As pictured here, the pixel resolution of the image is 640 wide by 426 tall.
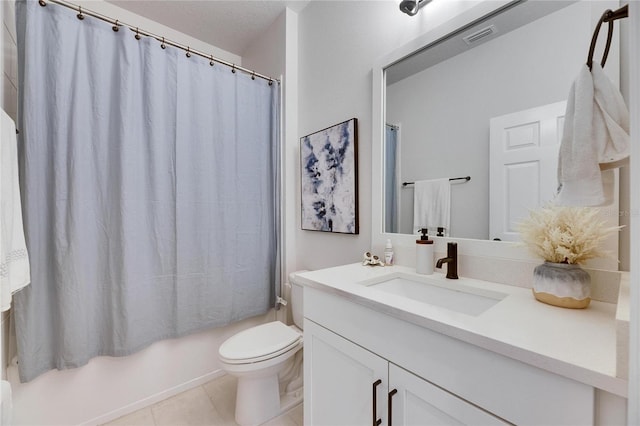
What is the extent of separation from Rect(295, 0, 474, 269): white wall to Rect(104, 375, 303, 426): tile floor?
0.91 meters

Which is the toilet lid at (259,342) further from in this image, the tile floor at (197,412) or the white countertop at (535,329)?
the white countertop at (535,329)

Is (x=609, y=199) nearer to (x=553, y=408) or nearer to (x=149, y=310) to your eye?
(x=553, y=408)

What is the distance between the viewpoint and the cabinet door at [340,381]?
2.76ft

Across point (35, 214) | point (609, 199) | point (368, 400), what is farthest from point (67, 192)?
point (609, 199)

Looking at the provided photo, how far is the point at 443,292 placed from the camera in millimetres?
1021

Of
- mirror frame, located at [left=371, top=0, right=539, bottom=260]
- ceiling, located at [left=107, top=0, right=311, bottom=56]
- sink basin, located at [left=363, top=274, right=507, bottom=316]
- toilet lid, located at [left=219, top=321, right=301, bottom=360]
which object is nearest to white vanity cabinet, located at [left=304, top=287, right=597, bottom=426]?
sink basin, located at [left=363, top=274, right=507, bottom=316]

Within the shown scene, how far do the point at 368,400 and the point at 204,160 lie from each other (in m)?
1.58

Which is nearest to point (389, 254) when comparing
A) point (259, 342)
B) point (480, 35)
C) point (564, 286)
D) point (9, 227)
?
point (564, 286)

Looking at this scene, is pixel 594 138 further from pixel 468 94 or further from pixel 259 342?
pixel 259 342

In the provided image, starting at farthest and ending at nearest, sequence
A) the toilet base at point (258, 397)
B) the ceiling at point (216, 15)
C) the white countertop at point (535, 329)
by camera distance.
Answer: the ceiling at point (216, 15) < the toilet base at point (258, 397) < the white countertop at point (535, 329)

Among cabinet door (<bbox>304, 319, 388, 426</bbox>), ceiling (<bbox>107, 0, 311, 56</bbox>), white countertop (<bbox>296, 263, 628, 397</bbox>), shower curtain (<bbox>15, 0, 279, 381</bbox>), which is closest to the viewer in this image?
white countertop (<bbox>296, 263, 628, 397</bbox>)

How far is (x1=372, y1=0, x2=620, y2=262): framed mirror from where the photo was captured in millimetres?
876

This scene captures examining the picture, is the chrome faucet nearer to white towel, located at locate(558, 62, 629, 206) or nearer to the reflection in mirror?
the reflection in mirror

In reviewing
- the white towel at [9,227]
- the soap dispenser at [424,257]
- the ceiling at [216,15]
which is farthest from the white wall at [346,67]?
the white towel at [9,227]
